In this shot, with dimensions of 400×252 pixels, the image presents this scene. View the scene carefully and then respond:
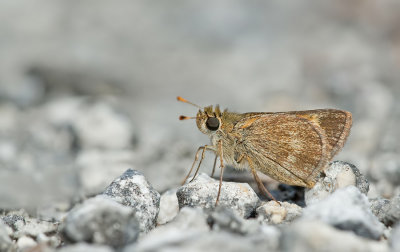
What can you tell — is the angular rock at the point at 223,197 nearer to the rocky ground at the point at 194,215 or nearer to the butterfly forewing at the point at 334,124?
the rocky ground at the point at 194,215

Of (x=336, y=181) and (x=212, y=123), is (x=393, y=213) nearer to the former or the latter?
(x=336, y=181)

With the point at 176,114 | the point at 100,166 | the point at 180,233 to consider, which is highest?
the point at 176,114

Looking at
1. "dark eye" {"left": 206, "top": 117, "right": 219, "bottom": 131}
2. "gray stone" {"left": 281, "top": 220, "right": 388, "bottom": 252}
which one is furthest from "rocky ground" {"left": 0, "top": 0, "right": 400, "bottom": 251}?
"dark eye" {"left": 206, "top": 117, "right": 219, "bottom": 131}

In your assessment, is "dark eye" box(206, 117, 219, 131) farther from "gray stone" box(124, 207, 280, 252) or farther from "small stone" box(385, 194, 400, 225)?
"small stone" box(385, 194, 400, 225)

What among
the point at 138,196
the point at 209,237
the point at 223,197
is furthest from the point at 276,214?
the point at 209,237

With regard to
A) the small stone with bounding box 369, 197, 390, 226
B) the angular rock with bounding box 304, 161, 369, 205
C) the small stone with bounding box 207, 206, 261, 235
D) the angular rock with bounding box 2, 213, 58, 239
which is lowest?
the angular rock with bounding box 2, 213, 58, 239

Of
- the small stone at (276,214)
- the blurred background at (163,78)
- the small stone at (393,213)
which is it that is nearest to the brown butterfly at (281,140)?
the small stone at (276,214)
